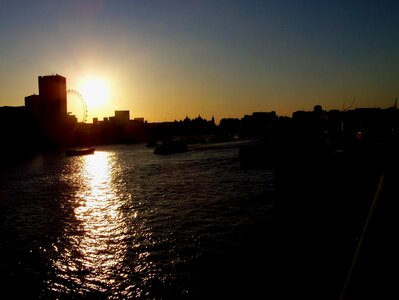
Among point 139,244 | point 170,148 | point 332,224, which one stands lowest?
point 139,244

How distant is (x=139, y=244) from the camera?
24.8 metres

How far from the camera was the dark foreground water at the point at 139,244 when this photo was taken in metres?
17.8

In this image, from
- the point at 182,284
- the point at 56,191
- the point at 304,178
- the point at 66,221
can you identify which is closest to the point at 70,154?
the point at 56,191

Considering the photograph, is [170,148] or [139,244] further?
[170,148]

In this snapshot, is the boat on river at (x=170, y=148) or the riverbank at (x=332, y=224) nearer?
the riverbank at (x=332, y=224)

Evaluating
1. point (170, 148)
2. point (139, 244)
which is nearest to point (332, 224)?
point (139, 244)

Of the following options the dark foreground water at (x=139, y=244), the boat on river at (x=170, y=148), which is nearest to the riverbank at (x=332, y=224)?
the dark foreground water at (x=139, y=244)

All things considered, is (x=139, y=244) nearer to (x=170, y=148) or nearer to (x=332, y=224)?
(x=332, y=224)

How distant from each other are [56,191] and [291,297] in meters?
47.8

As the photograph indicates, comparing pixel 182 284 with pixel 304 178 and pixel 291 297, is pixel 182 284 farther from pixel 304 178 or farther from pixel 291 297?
pixel 304 178

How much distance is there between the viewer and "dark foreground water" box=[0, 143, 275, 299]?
17.8 m

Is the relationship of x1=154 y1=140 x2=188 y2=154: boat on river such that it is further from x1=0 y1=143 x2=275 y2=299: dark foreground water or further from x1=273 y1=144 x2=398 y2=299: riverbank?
x1=273 y1=144 x2=398 y2=299: riverbank

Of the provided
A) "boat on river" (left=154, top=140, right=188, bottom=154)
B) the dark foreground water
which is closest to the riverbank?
the dark foreground water

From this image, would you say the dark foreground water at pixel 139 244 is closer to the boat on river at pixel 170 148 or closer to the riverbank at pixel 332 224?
the riverbank at pixel 332 224
